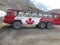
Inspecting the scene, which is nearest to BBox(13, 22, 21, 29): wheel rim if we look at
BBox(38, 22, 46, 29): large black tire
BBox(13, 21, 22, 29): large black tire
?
BBox(13, 21, 22, 29): large black tire

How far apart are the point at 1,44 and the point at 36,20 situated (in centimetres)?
810

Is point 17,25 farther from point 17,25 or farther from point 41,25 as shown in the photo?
point 41,25

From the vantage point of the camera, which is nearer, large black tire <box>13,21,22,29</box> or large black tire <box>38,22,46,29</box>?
large black tire <box>13,21,22,29</box>

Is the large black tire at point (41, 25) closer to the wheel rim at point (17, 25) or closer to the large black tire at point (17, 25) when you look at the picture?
the large black tire at point (17, 25)

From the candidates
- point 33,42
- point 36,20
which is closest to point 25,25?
point 36,20

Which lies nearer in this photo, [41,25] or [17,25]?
[17,25]

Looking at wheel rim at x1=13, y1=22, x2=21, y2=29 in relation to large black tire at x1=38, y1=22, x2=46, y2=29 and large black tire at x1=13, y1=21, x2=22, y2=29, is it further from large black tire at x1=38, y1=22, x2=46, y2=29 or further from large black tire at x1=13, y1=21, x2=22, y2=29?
large black tire at x1=38, y1=22, x2=46, y2=29

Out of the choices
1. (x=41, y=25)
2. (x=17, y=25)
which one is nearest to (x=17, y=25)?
(x=17, y=25)

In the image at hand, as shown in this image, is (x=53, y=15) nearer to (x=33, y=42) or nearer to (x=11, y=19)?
(x=11, y=19)

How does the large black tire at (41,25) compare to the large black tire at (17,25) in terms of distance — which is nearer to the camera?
the large black tire at (17,25)

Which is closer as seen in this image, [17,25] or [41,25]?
[17,25]

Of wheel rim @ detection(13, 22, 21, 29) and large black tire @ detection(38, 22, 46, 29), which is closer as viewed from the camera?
wheel rim @ detection(13, 22, 21, 29)

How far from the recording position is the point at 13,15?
2019cm

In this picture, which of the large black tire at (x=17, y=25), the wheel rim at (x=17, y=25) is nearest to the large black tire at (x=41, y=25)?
the large black tire at (x=17, y=25)
